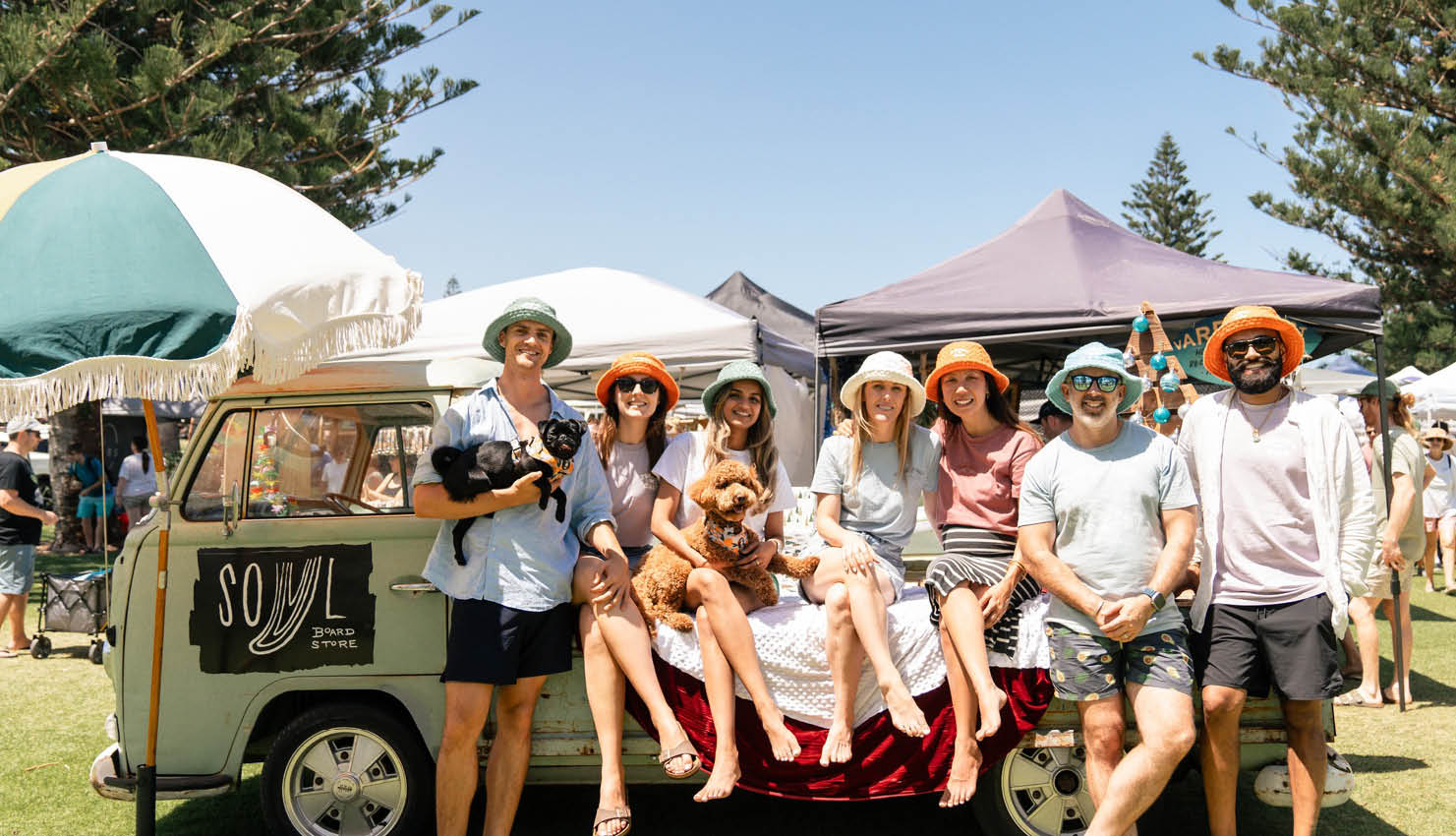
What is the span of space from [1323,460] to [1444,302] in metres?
22.7

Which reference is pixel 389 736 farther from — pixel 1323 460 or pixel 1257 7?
pixel 1257 7

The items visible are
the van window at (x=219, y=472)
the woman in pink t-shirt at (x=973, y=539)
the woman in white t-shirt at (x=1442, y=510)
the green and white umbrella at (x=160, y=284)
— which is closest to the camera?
the green and white umbrella at (x=160, y=284)

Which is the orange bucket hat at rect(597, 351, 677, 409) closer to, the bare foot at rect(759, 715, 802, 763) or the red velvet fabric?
the red velvet fabric

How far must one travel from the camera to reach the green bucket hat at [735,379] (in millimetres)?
4285

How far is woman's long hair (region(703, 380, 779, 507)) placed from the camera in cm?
424

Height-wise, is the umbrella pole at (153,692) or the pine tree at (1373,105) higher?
the pine tree at (1373,105)

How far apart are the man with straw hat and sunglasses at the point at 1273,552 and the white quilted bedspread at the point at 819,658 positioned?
629 millimetres

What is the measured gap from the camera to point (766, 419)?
174 inches

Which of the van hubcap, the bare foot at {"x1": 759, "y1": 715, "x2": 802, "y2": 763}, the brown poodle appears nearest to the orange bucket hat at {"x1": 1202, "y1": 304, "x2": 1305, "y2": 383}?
the brown poodle

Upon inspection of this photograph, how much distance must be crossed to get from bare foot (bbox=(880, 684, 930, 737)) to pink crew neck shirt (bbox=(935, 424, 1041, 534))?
74cm

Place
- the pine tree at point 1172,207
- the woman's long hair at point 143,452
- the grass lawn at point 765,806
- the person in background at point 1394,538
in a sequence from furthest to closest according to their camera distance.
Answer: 1. the pine tree at point 1172,207
2. the woman's long hair at point 143,452
3. the person in background at point 1394,538
4. the grass lawn at point 765,806

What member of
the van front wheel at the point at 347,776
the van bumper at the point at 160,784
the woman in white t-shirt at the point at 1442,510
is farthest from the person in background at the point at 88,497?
the woman in white t-shirt at the point at 1442,510

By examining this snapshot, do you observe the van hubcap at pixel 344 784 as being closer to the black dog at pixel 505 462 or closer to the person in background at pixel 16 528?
the black dog at pixel 505 462

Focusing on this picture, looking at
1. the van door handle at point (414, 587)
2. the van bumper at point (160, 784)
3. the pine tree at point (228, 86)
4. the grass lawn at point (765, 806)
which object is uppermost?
the pine tree at point (228, 86)
